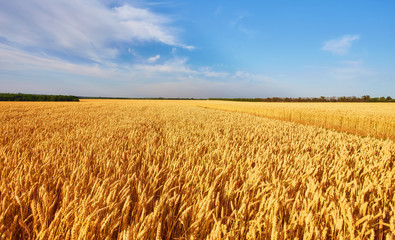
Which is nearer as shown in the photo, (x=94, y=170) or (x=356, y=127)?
(x=94, y=170)

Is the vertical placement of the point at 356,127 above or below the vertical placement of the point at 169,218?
below

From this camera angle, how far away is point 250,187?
1.51 meters

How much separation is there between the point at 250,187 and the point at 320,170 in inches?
45.3

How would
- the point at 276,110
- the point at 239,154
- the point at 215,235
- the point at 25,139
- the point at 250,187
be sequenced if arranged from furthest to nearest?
the point at 276,110, the point at 25,139, the point at 239,154, the point at 250,187, the point at 215,235

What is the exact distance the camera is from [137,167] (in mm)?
2025

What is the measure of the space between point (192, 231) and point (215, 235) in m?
0.20

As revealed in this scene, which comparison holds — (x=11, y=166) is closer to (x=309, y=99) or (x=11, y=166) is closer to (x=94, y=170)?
(x=94, y=170)

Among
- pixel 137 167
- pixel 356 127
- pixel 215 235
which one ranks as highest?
pixel 215 235

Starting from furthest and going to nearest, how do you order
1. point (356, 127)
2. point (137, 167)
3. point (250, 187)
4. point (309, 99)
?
point (309, 99) → point (356, 127) → point (137, 167) → point (250, 187)

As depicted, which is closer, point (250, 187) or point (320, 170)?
point (250, 187)

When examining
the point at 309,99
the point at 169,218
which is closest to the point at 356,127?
the point at 169,218

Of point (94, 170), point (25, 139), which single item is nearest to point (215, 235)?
point (94, 170)

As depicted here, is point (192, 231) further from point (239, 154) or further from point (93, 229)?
point (239, 154)

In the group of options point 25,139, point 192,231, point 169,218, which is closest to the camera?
point 192,231
